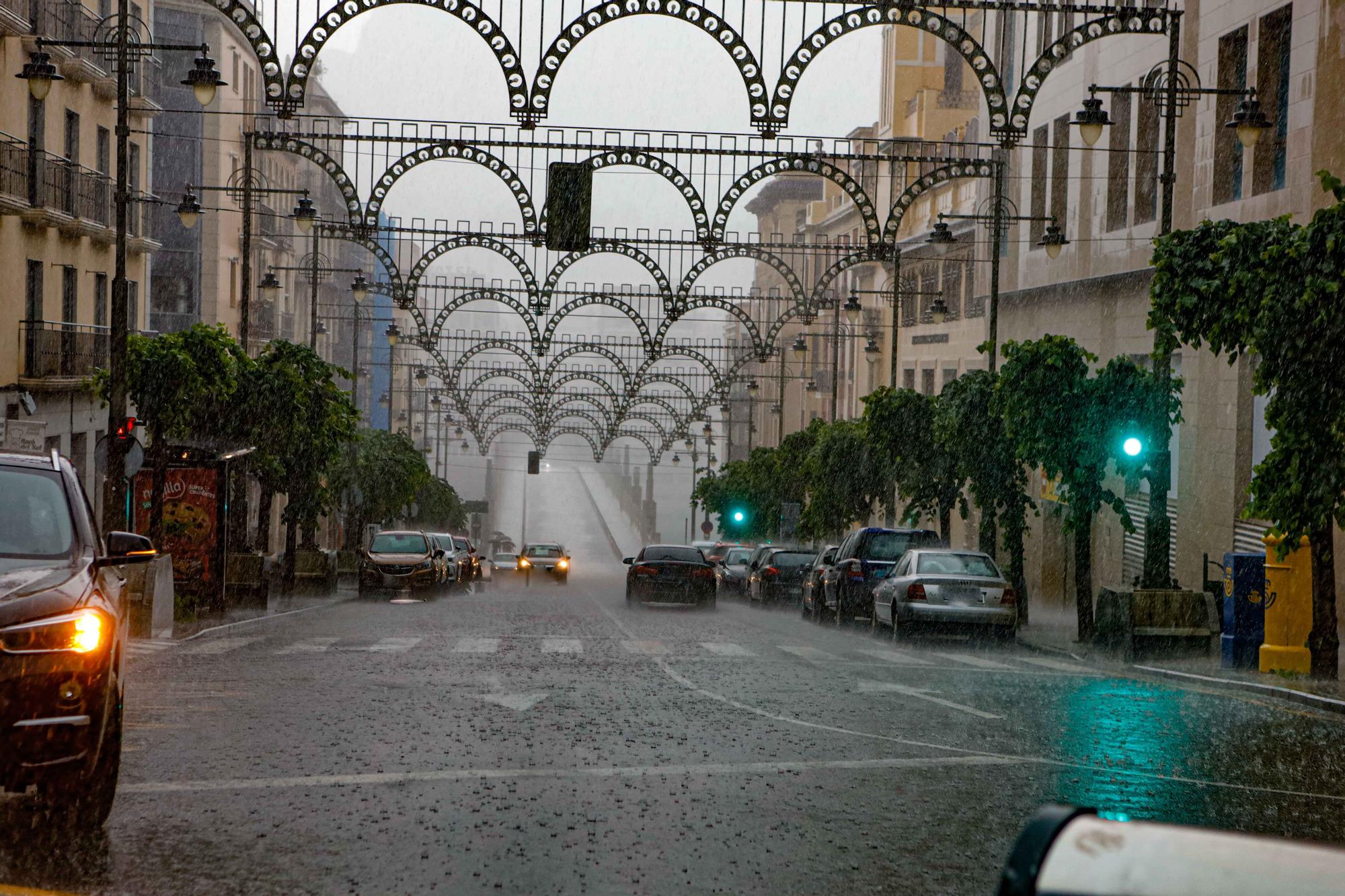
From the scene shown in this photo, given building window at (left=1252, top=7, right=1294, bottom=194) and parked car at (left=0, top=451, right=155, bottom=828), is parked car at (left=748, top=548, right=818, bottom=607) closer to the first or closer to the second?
building window at (left=1252, top=7, right=1294, bottom=194)

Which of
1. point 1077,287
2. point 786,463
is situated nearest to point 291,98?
point 1077,287

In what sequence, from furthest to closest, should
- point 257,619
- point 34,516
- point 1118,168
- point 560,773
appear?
point 1118,168, point 257,619, point 560,773, point 34,516

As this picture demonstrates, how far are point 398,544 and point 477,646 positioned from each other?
18.6 meters

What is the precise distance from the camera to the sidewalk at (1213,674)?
16.3 metres

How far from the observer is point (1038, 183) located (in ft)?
137

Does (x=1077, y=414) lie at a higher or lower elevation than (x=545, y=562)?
higher

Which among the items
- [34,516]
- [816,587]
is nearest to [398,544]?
[816,587]

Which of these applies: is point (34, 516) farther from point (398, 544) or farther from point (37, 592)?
point (398, 544)

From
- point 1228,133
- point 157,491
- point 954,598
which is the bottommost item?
point 954,598

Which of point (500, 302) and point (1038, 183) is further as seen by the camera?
point (500, 302)

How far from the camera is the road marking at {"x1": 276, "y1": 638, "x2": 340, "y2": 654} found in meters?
18.7

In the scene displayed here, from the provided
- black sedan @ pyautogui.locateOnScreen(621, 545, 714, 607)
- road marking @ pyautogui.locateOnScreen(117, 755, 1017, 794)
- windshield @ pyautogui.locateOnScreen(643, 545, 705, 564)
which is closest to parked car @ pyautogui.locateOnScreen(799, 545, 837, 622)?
black sedan @ pyautogui.locateOnScreen(621, 545, 714, 607)

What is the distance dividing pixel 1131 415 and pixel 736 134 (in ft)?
27.6

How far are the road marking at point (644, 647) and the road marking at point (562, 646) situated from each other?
1.91 ft
